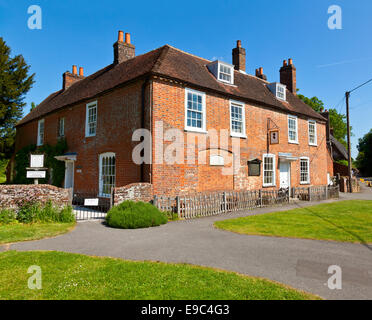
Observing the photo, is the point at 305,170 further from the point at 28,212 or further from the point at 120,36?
the point at 28,212

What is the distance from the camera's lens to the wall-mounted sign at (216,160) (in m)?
14.6

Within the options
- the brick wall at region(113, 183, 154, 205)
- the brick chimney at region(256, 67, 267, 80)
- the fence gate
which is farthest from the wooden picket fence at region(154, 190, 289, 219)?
the brick chimney at region(256, 67, 267, 80)

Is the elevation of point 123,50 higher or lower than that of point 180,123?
higher

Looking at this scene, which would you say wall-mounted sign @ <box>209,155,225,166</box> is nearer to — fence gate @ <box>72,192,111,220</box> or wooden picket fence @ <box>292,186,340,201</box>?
fence gate @ <box>72,192,111,220</box>

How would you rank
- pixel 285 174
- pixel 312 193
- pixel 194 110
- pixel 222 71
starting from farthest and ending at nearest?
pixel 285 174 < pixel 312 193 < pixel 222 71 < pixel 194 110

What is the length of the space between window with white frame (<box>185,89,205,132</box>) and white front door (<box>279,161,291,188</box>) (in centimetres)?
818

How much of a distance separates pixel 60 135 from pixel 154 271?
55.7ft

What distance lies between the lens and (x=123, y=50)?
1831 cm

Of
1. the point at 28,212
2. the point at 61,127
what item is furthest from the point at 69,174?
the point at 28,212

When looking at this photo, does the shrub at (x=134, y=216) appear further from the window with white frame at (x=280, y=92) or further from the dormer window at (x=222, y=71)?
the window with white frame at (x=280, y=92)

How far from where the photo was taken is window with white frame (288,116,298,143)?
20531mm

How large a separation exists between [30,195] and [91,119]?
7.44 m

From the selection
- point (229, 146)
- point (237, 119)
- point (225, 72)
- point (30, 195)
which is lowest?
point (30, 195)

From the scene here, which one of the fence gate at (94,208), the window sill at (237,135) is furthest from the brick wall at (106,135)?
the window sill at (237,135)
